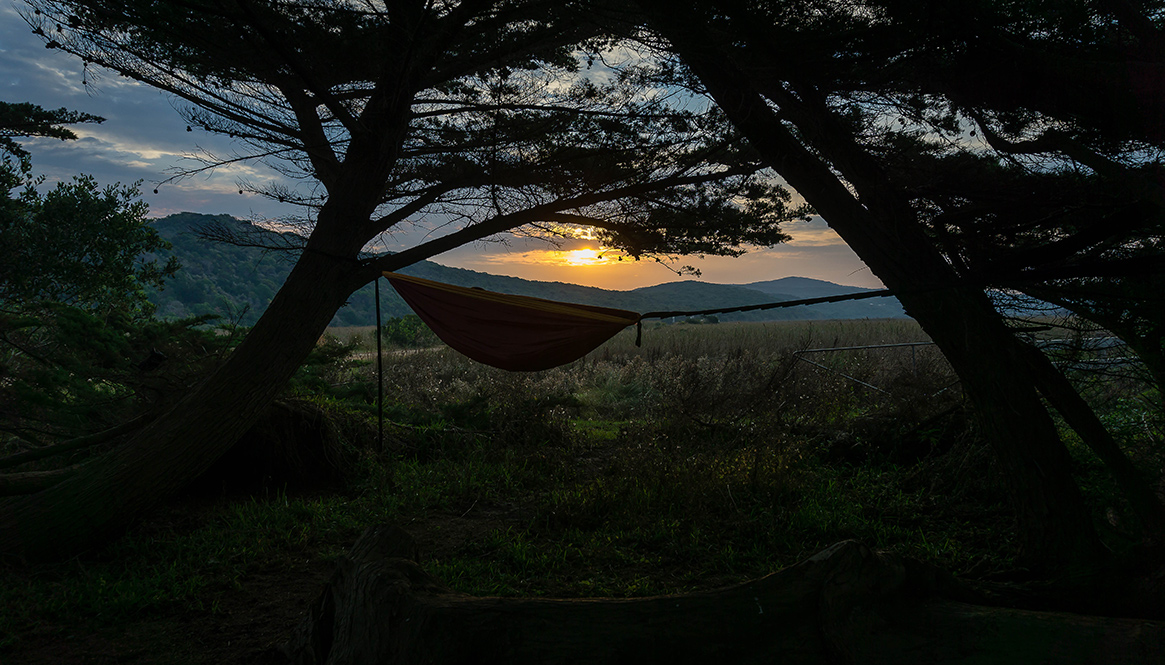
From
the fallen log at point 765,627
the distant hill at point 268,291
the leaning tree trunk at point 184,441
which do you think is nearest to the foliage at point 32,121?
the leaning tree trunk at point 184,441

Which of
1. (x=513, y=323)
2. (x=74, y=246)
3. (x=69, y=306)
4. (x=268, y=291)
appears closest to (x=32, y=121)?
(x=74, y=246)

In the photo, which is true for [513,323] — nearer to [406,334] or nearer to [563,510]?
[563,510]

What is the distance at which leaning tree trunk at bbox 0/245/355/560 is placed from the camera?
295cm

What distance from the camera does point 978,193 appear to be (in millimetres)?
2375

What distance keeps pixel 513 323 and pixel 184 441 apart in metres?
1.93

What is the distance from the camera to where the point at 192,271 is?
65688 mm

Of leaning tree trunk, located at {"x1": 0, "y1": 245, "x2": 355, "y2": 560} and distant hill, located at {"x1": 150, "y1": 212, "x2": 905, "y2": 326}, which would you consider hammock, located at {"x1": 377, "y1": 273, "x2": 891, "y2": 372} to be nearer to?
leaning tree trunk, located at {"x1": 0, "y1": 245, "x2": 355, "y2": 560}

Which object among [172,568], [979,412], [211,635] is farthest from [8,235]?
[979,412]

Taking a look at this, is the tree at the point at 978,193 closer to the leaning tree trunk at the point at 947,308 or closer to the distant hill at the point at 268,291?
the leaning tree trunk at the point at 947,308

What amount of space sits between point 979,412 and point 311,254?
364cm

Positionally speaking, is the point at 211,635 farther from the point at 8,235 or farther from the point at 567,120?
the point at 8,235

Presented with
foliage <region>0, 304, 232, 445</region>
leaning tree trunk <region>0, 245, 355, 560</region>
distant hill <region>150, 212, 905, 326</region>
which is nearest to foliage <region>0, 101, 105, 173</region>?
foliage <region>0, 304, 232, 445</region>

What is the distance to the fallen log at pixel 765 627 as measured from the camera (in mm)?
1494

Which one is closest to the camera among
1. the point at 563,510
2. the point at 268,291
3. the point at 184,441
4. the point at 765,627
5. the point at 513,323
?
the point at 765,627
